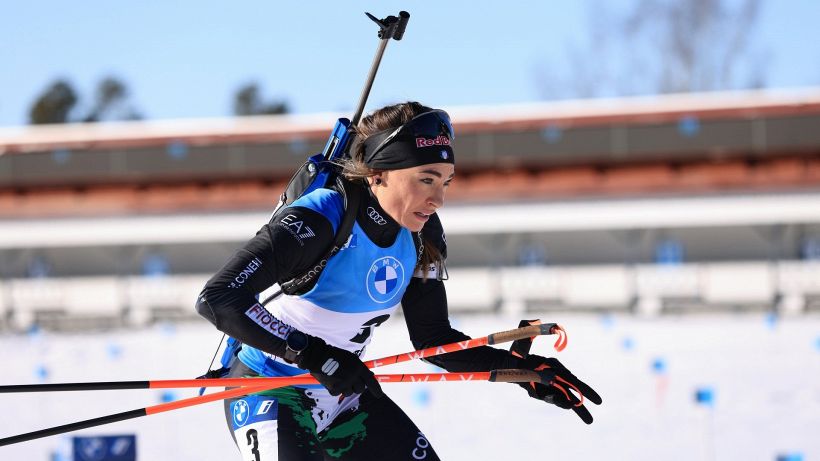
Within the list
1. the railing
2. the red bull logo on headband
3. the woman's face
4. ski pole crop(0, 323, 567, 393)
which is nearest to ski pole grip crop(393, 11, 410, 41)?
the red bull logo on headband

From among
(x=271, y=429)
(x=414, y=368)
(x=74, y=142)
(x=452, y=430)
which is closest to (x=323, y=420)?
(x=271, y=429)

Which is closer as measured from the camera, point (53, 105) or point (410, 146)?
point (410, 146)

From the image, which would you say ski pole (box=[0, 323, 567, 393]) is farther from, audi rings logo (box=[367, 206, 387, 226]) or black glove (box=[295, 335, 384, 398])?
audi rings logo (box=[367, 206, 387, 226])

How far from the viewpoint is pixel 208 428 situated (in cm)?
712

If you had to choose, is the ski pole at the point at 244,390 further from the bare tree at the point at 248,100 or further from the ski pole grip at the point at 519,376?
the bare tree at the point at 248,100

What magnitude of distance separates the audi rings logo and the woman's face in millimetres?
27

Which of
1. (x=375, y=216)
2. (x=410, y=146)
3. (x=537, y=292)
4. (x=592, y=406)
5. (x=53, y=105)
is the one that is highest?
(x=53, y=105)

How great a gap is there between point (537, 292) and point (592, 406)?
919 centimetres

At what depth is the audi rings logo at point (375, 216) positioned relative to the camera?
302 centimetres

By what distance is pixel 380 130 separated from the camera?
10.3 ft

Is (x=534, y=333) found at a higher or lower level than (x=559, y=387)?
higher

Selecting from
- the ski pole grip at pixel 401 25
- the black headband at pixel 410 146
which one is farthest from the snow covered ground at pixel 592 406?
the black headband at pixel 410 146

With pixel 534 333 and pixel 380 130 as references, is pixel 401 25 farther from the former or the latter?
pixel 534 333

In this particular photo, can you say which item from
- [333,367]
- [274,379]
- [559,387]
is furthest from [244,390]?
[559,387]
